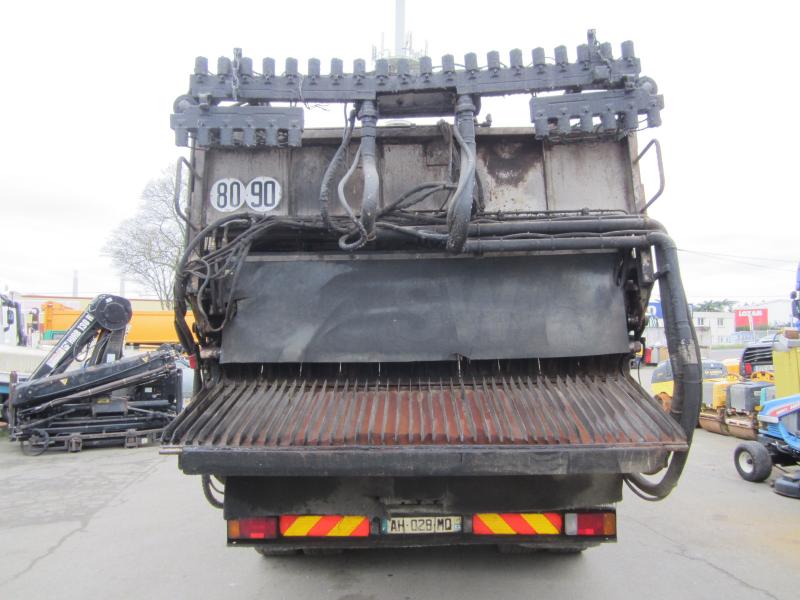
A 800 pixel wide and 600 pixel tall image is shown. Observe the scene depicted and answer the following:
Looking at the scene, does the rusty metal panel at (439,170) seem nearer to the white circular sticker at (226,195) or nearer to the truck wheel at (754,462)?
the white circular sticker at (226,195)

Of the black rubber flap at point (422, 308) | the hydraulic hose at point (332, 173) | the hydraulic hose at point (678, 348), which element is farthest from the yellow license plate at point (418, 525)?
the hydraulic hose at point (332, 173)

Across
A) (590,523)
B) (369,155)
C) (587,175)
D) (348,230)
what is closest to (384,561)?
(590,523)

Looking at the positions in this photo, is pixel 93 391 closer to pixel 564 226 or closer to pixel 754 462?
pixel 564 226

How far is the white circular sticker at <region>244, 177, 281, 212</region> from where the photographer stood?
3.30 metres

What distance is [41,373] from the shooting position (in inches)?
360

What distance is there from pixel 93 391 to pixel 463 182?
333 inches

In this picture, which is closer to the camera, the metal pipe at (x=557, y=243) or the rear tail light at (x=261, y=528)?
the metal pipe at (x=557, y=243)

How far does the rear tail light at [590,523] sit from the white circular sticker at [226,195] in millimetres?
2625

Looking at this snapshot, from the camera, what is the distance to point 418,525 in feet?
10.2

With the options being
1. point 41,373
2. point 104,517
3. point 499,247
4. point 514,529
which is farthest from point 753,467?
point 41,373

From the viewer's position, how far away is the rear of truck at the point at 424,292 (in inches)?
111

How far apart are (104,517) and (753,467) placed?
284 inches

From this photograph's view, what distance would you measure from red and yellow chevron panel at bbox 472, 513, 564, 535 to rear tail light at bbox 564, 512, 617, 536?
0.45 feet

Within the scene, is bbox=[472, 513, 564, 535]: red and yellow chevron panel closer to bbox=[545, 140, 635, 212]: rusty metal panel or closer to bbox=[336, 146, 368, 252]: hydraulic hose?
bbox=[336, 146, 368, 252]: hydraulic hose
